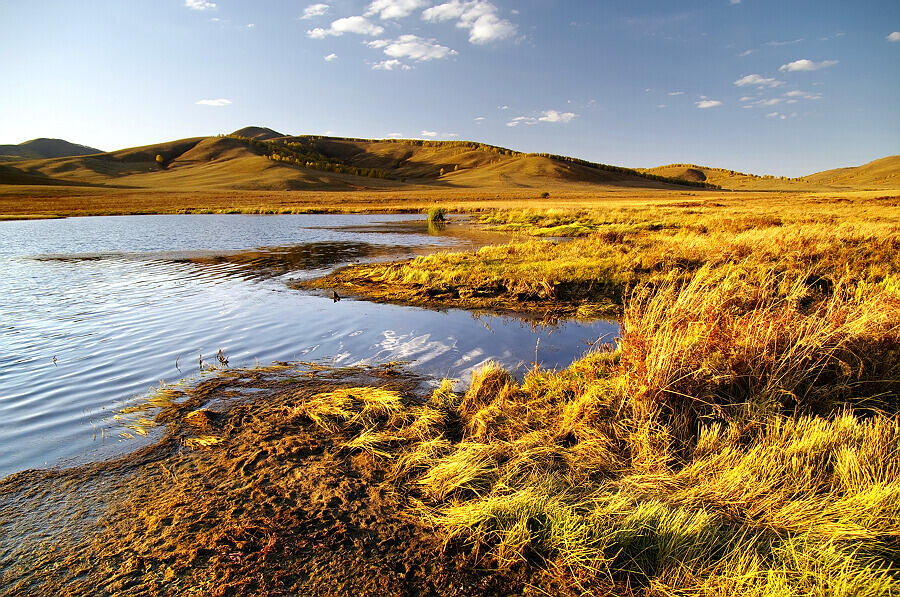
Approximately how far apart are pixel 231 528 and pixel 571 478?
2.96 metres

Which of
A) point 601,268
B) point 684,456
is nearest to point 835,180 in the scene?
point 601,268

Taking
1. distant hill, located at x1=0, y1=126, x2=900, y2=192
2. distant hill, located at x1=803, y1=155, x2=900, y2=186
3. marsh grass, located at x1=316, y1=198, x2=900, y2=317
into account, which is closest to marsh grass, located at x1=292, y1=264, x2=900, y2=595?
marsh grass, located at x1=316, y1=198, x2=900, y2=317

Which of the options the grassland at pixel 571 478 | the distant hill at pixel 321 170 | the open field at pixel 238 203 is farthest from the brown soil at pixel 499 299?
the distant hill at pixel 321 170

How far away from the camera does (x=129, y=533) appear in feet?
12.1

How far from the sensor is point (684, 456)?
448 centimetres

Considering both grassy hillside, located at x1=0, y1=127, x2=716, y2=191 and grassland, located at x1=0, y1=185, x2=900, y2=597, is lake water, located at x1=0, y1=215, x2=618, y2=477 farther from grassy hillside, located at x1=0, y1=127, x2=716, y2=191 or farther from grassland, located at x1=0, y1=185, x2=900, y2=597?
grassy hillside, located at x1=0, y1=127, x2=716, y2=191

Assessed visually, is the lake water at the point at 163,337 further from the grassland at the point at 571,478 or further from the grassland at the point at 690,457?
the grassland at the point at 690,457

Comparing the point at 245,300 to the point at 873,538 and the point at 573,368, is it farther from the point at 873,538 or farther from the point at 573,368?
the point at 873,538

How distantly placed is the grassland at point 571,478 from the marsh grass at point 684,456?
21 mm

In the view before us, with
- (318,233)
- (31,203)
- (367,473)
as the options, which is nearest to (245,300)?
(367,473)

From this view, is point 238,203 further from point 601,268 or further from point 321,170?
point 321,170

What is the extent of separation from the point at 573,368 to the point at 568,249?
11146 mm

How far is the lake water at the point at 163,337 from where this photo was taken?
19.9 ft

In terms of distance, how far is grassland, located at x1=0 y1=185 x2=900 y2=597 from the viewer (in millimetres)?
3193
